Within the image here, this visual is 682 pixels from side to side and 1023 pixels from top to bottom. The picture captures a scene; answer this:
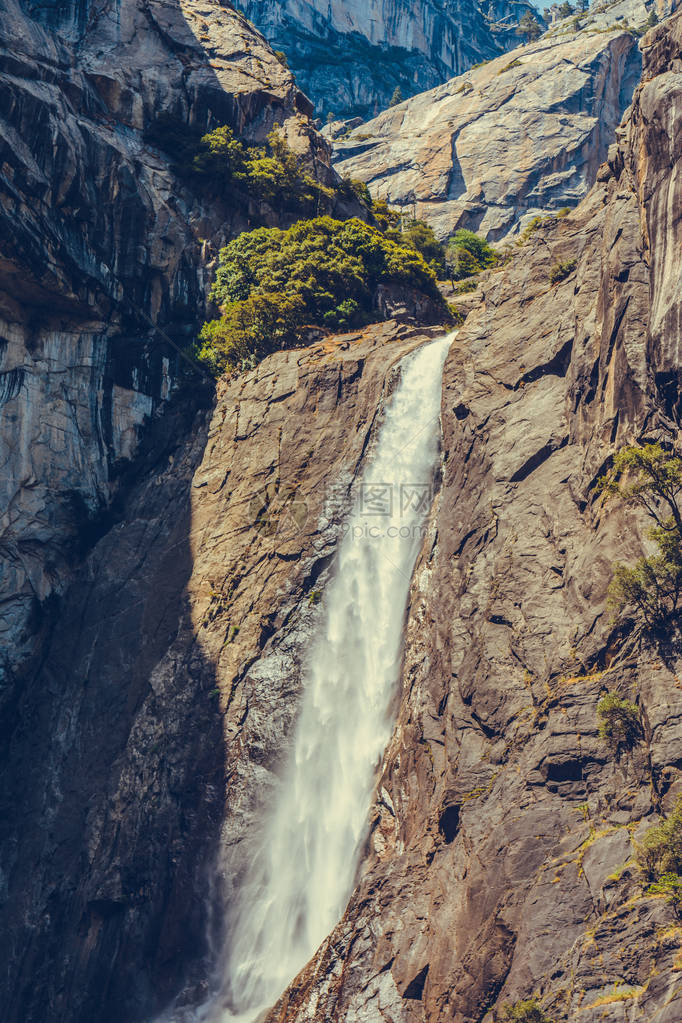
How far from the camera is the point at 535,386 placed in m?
30.5

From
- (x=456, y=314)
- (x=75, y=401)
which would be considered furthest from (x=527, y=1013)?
(x=456, y=314)

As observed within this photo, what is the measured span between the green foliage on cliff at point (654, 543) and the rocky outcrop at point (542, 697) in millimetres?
625

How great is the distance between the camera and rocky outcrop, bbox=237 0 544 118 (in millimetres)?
121000

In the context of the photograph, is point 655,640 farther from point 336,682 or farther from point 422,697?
point 336,682

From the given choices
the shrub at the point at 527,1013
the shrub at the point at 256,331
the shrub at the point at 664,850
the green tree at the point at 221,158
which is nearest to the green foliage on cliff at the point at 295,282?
the shrub at the point at 256,331

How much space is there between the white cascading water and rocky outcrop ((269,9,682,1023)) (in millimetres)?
1126

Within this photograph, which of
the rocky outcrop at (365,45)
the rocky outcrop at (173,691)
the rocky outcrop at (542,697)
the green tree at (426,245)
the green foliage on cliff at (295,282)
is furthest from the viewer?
the rocky outcrop at (365,45)

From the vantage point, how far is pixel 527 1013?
18766mm

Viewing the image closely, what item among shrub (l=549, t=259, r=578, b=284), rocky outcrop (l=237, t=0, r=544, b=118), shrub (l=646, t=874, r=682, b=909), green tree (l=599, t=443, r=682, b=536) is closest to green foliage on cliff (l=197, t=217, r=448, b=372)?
shrub (l=549, t=259, r=578, b=284)

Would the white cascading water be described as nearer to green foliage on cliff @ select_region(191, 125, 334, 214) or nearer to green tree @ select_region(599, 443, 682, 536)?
green tree @ select_region(599, 443, 682, 536)

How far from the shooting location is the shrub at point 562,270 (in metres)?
32.4

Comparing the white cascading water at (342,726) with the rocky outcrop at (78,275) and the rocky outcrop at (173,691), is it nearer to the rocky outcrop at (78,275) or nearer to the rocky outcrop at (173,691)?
the rocky outcrop at (173,691)

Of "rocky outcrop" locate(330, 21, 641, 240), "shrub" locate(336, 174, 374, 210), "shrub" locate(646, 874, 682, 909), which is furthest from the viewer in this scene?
"rocky outcrop" locate(330, 21, 641, 240)

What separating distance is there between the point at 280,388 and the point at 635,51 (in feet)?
250
